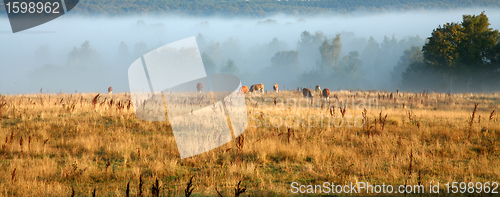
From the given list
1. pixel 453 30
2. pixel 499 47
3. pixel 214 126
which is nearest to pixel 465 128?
pixel 214 126

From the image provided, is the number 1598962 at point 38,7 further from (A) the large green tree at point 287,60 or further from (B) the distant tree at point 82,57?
(B) the distant tree at point 82,57

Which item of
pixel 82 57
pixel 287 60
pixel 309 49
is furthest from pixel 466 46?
pixel 82 57

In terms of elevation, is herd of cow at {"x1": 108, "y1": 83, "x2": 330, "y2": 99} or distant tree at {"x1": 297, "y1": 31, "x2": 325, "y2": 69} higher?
distant tree at {"x1": 297, "y1": 31, "x2": 325, "y2": 69}

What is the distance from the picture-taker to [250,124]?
400 inches

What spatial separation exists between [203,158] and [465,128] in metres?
8.23

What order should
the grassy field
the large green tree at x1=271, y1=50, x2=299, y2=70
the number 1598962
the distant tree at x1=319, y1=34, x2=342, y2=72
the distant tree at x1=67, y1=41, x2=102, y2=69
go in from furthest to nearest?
the large green tree at x1=271, y1=50, x2=299, y2=70, the distant tree at x1=67, y1=41, x2=102, y2=69, the distant tree at x1=319, y1=34, x2=342, y2=72, the number 1598962, the grassy field

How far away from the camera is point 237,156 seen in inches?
268

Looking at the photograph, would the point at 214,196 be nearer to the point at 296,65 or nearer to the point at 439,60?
the point at 439,60

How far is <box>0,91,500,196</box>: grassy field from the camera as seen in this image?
5189 millimetres

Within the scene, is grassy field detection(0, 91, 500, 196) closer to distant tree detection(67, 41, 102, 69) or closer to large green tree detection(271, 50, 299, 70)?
large green tree detection(271, 50, 299, 70)

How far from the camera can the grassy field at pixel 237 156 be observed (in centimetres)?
519

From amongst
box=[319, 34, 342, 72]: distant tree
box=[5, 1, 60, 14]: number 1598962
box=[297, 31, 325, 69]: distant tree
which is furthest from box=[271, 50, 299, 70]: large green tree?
box=[5, 1, 60, 14]: number 1598962

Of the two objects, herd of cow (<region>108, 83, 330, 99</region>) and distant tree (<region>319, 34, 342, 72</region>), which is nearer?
herd of cow (<region>108, 83, 330, 99</region>)

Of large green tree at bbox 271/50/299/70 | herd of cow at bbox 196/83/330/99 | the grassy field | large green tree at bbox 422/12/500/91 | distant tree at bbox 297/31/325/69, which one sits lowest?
the grassy field
